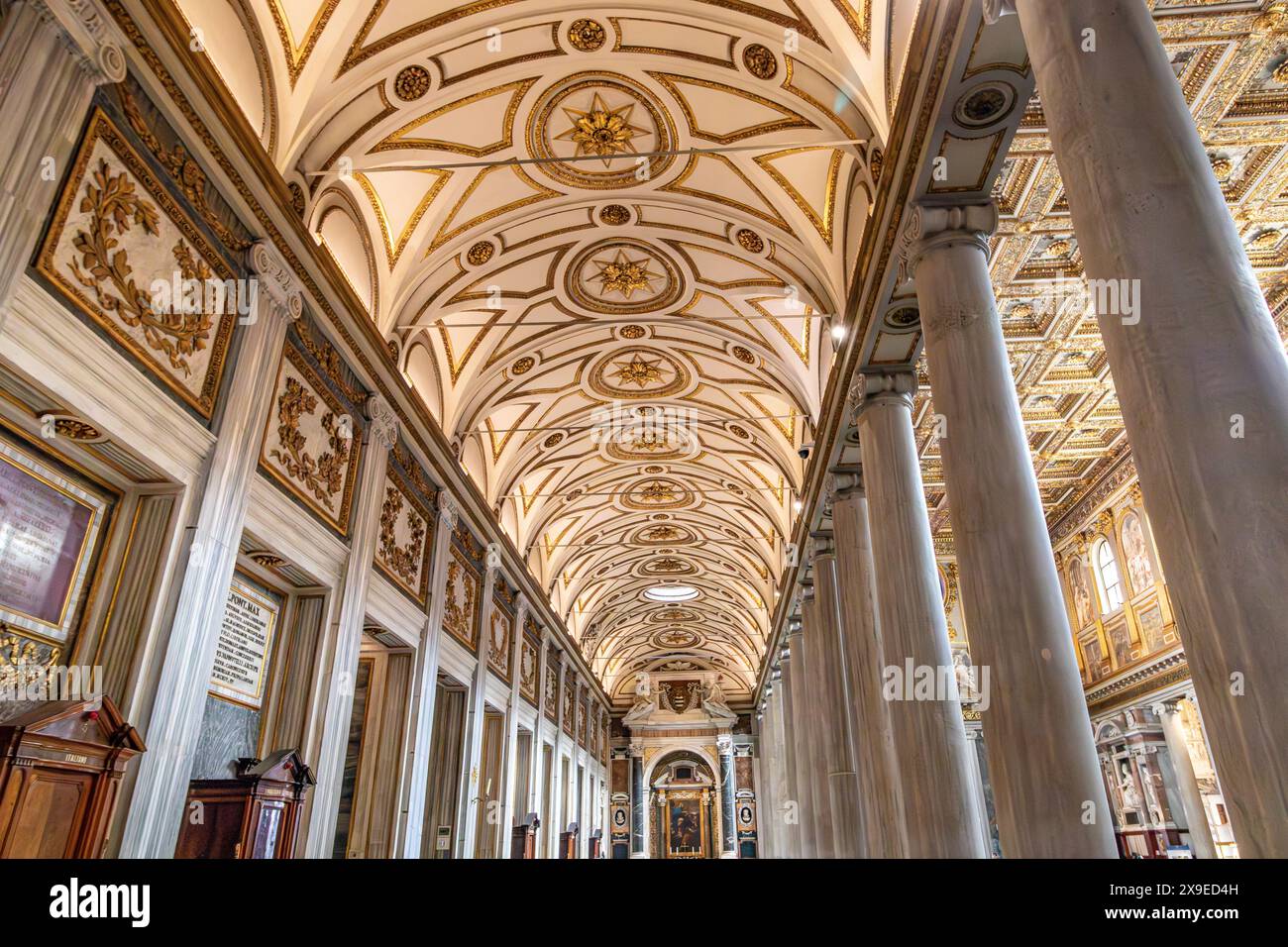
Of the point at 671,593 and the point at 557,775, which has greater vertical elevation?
the point at 671,593

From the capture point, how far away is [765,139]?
8898 mm

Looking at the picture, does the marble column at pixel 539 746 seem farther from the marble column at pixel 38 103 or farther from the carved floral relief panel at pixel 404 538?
the marble column at pixel 38 103

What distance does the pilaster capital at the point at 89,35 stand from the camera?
15.2ft

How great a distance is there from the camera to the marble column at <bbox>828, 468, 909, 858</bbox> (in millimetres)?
8414

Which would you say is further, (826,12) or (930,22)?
(826,12)

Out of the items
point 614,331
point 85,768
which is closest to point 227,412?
point 85,768

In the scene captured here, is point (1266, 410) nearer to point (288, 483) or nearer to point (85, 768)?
point (85, 768)

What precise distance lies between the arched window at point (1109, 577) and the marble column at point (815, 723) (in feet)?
20.0

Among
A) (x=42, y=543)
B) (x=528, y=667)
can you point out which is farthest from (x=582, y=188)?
(x=528, y=667)

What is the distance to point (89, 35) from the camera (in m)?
4.89

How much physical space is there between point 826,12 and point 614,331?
697 centimetres

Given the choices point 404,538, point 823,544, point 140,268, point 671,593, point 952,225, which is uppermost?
point 671,593

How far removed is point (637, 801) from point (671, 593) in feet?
35.4

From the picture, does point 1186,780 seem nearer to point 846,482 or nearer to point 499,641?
point 846,482
